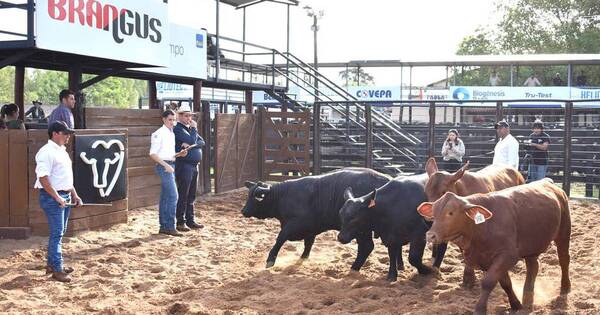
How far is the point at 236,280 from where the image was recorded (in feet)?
21.9

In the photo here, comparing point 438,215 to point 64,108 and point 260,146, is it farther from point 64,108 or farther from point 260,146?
point 260,146

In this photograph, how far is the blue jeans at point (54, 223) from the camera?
635 centimetres

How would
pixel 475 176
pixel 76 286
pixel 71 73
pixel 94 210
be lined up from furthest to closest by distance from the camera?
pixel 71 73
pixel 94 210
pixel 475 176
pixel 76 286

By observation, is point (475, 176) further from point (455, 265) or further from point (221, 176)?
point (221, 176)

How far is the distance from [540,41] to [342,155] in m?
38.8

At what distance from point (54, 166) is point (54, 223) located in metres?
0.56

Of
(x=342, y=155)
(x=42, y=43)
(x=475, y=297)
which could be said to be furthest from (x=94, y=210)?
(x=342, y=155)

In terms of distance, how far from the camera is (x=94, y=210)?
902 cm

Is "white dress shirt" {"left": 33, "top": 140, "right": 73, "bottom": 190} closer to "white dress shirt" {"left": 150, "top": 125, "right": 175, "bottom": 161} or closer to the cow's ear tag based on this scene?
"white dress shirt" {"left": 150, "top": 125, "right": 175, "bottom": 161}

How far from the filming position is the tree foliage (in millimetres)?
45938

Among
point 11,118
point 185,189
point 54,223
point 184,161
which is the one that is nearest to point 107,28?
point 11,118

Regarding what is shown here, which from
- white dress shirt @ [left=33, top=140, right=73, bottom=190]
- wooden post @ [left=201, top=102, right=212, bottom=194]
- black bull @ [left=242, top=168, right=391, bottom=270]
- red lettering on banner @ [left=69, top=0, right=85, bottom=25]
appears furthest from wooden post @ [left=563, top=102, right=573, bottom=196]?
white dress shirt @ [left=33, top=140, right=73, bottom=190]

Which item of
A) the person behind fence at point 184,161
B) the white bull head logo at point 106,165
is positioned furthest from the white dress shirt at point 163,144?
the white bull head logo at point 106,165

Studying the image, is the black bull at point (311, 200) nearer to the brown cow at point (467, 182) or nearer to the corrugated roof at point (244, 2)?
the brown cow at point (467, 182)
